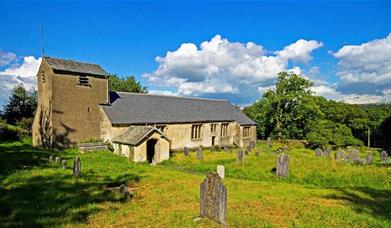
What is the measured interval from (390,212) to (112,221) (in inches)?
412

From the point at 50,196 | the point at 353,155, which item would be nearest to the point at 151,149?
the point at 50,196

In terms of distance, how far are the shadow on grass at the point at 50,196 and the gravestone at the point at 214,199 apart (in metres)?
3.95

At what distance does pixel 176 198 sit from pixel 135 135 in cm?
1489

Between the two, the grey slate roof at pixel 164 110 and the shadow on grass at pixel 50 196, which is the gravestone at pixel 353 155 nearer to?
the grey slate roof at pixel 164 110

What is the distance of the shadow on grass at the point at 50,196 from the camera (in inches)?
346

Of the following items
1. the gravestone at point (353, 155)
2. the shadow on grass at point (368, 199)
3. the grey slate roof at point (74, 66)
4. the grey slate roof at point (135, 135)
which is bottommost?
the shadow on grass at point (368, 199)

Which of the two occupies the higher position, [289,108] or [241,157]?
[289,108]

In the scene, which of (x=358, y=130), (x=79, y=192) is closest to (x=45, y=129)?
(x=79, y=192)

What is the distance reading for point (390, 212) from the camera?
423 inches

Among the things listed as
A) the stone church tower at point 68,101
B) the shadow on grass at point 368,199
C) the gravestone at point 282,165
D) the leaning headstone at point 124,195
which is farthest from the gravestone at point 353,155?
the stone church tower at point 68,101

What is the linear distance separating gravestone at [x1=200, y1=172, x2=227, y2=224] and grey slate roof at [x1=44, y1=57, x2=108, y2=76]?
23508 mm

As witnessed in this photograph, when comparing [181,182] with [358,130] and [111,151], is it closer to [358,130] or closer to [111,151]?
[111,151]

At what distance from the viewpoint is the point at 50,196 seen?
11156 millimetres

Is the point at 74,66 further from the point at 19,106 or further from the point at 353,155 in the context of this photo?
the point at 353,155
